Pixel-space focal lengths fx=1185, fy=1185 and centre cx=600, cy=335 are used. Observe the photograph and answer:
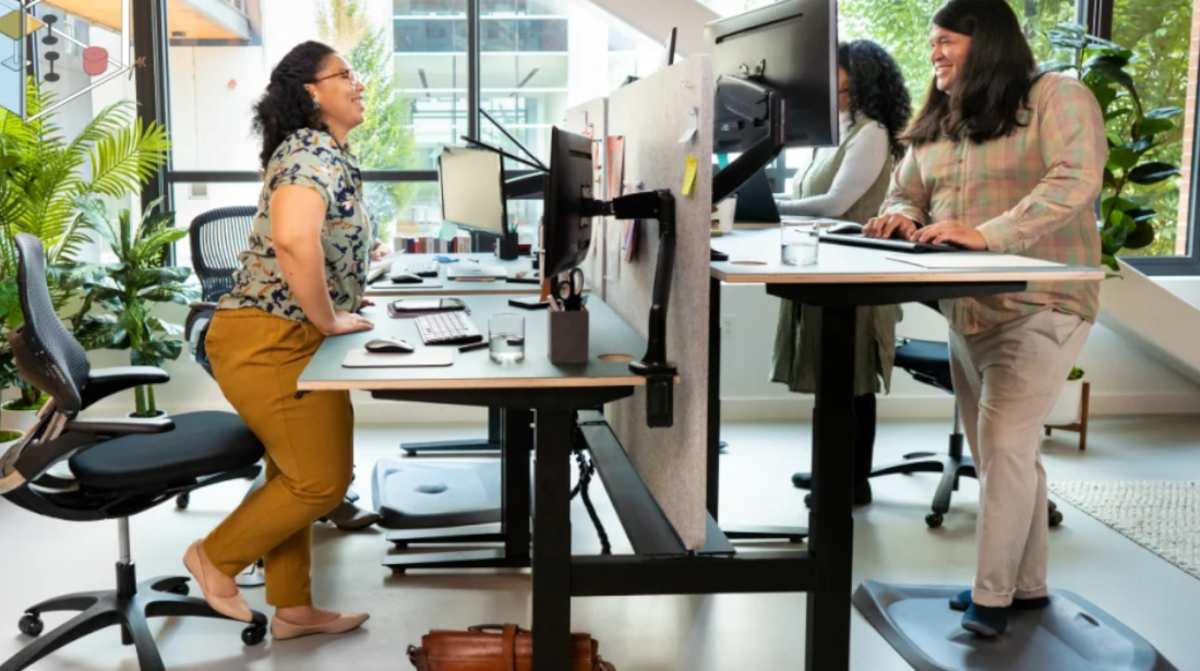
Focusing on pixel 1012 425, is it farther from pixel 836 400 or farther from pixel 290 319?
pixel 290 319

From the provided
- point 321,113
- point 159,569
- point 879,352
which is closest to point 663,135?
point 321,113

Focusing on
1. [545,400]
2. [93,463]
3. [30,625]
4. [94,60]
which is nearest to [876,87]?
[545,400]

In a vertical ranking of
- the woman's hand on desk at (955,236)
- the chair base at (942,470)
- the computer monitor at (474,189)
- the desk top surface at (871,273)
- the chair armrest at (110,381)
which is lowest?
the chair base at (942,470)

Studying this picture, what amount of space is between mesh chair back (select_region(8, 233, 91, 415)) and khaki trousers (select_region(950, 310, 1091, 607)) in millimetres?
1926

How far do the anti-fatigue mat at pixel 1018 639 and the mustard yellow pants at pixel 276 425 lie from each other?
1320 mm

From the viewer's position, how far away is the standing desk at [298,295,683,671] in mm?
1983

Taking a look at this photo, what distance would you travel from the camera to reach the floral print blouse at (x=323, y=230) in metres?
2.50

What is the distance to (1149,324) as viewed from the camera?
16.2 ft

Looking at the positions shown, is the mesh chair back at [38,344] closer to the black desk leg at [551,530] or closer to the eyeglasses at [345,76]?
the eyeglasses at [345,76]

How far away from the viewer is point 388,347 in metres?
2.21

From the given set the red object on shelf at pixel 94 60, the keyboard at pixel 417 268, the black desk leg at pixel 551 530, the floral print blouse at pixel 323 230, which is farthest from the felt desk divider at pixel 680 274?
the red object on shelf at pixel 94 60

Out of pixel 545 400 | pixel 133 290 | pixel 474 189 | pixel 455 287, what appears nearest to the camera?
pixel 545 400

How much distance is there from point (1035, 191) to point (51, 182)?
333 cm

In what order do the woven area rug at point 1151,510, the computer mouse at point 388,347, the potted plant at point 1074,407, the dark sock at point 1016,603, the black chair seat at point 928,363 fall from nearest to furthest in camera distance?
the computer mouse at point 388,347 < the dark sock at point 1016,603 < the woven area rug at point 1151,510 < the black chair seat at point 928,363 < the potted plant at point 1074,407
